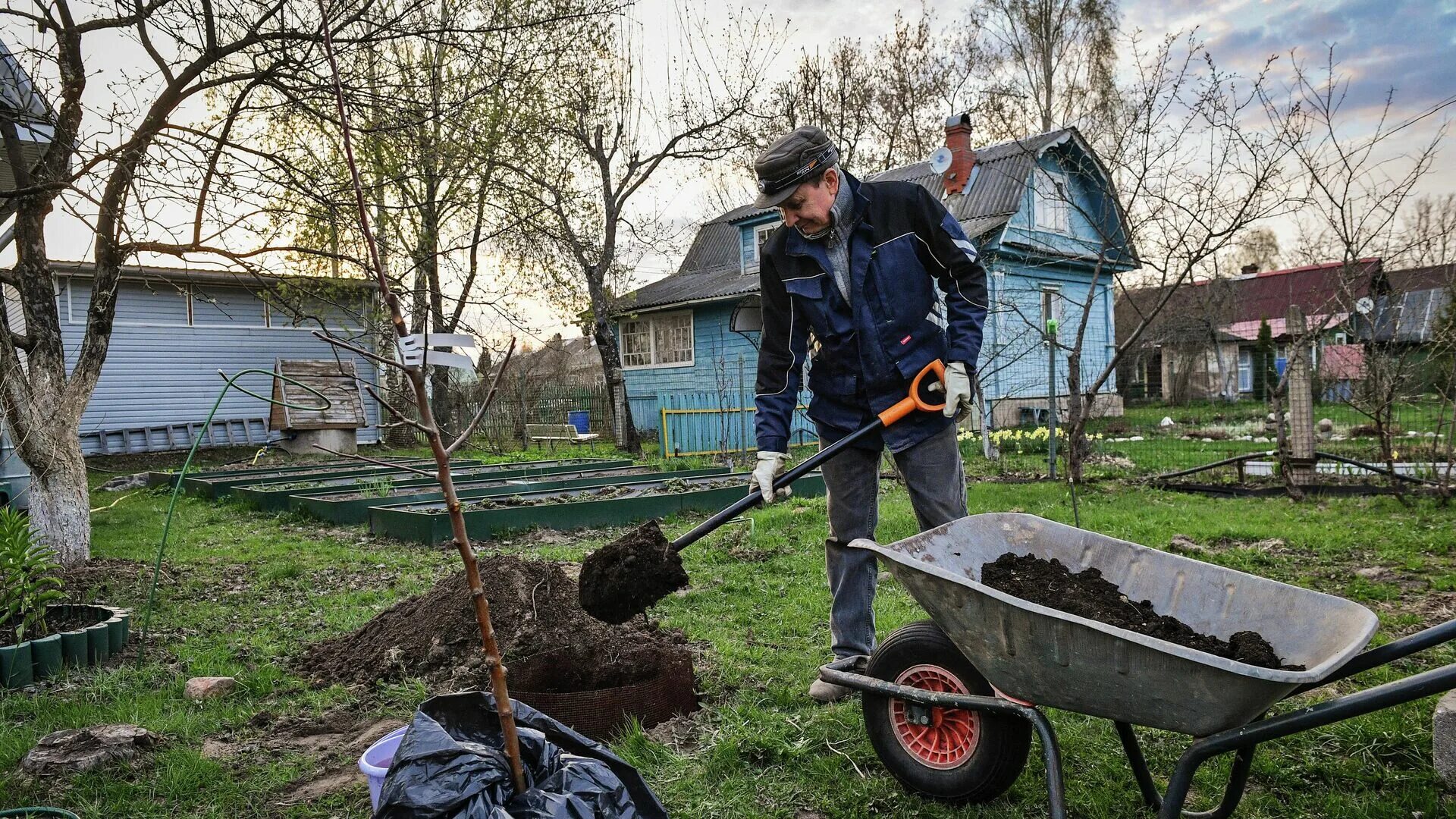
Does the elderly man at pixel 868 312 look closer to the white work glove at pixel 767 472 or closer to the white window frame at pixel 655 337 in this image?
the white work glove at pixel 767 472

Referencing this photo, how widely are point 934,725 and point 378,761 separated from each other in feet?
4.77

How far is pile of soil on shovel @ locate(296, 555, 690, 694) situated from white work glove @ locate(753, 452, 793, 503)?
2.33 feet

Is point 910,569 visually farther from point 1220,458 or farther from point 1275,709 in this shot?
point 1220,458

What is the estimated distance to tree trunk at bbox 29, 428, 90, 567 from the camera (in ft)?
17.7

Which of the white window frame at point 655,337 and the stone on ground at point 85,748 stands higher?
the white window frame at point 655,337

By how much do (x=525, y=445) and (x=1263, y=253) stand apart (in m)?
26.3

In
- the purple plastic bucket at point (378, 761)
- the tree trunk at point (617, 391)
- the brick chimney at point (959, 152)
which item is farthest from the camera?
the tree trunk at point (617, 391)

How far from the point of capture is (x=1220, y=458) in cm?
958

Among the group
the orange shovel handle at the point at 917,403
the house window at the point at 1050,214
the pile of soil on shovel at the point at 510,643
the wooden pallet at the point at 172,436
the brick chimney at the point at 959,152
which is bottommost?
the pile of soil on shovel at the point at 510,643

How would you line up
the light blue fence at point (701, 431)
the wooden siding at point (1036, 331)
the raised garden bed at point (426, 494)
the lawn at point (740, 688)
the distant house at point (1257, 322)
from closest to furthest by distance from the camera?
the lawn at point (740, 688) < the distant house at point (1257, 322) < the raised garden bed at point (426, 494) < the light blue fence at point (701, 431) < the wooden siding at point (1036, 331)

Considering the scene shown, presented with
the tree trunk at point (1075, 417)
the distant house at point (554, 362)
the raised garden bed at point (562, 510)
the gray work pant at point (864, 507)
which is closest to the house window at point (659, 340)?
the distant house at point (554, 362)

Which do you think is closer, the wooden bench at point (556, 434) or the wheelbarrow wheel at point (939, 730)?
the wheelbarrow wheel at point (939, 730)

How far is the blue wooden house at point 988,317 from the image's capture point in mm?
14445

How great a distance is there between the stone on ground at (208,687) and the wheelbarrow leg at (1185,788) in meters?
3.24
